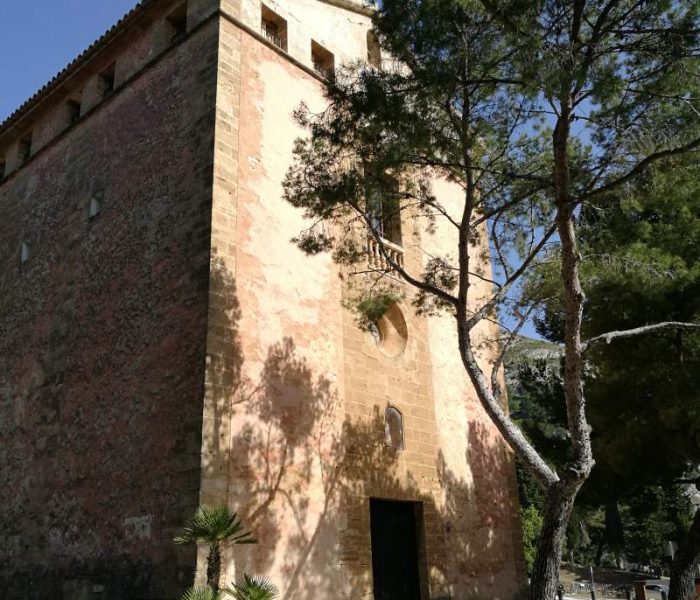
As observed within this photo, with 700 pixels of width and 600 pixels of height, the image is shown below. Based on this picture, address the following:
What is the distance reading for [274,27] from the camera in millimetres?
12227

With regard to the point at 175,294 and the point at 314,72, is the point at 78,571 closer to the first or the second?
the point at 175,294

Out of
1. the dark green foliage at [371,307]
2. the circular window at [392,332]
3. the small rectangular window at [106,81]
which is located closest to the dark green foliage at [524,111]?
the dark green foliage at [371,307]

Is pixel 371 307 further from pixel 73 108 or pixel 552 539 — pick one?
pixel 73 108

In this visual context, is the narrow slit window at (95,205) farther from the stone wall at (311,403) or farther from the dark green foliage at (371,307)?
the dark green foliage at (371,307)

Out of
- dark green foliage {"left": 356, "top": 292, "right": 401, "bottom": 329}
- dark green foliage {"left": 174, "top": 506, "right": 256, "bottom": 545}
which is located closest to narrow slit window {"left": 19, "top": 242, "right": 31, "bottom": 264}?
dark green foliage {"left": 356, "top": 292, "right": 401, "bottom": 329}

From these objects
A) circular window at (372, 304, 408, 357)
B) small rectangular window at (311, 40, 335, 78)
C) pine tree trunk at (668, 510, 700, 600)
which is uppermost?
small rectangular window at (311, 40, 335, 78)

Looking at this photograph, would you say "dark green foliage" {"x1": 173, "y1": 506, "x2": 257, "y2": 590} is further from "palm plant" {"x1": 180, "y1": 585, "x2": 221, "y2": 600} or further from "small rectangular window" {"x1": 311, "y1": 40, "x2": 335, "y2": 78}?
"small rectangular window" {"x1": 311, "y1": 40, "x2": 335, "y2": 78}

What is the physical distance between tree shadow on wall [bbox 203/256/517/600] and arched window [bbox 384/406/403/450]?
5.9 inches

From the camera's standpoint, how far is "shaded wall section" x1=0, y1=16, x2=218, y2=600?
8.34 m

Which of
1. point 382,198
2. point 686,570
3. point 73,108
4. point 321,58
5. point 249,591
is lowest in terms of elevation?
point 686,570

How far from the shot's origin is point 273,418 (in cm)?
905

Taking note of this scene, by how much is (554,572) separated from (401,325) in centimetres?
549

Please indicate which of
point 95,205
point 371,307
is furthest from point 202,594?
point 95,205

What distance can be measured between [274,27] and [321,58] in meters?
1.19
